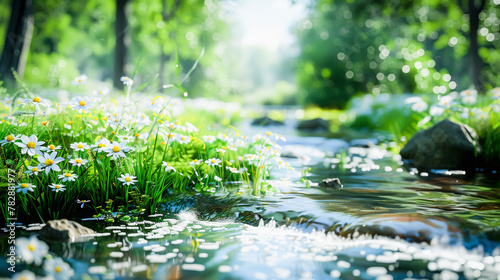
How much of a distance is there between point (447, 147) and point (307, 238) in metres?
4.37

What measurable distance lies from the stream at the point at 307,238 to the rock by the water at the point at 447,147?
5.55ft

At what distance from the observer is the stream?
2.54 m

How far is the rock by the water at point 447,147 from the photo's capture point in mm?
6473

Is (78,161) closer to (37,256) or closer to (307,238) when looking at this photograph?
(37,256)

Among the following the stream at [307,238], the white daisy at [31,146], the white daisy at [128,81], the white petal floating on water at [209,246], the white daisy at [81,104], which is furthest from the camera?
the white daisy at [128,81]

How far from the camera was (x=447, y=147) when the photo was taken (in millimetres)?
6578

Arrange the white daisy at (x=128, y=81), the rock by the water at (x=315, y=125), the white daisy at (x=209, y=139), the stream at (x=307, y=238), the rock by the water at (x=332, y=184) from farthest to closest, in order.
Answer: the rock by the water at (x=315, y=125) → the white daisy at (x=209, y=139) → the rock by the water at (x=332, y=184) → the white daisy at (x=128, y=81) → the stream at (x=307, y=238)

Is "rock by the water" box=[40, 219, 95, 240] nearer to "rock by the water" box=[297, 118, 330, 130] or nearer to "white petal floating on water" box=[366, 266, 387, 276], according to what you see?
"white petal floating on water" box=[366, 266, 387, 276]

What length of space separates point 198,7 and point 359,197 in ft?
56.1

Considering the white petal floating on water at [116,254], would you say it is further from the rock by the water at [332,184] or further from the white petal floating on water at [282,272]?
the rock by the water at [332,184]

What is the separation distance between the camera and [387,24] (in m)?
26.4

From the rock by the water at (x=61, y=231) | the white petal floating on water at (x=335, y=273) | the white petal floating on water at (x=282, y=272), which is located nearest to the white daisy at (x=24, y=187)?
the rock by the water at (x=61, y=231)

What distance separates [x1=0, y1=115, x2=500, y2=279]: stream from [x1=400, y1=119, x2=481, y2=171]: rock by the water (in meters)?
1.69

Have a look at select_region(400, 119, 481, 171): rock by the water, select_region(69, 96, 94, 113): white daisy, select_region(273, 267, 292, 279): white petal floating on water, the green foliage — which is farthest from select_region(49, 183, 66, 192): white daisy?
the green foliage
